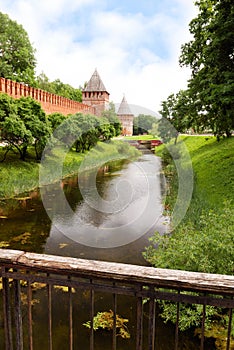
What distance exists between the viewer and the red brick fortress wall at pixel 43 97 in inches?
676

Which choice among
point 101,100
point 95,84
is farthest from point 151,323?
point 95,84

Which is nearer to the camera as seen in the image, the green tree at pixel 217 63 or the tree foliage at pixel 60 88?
the green tree at pixel 217 63

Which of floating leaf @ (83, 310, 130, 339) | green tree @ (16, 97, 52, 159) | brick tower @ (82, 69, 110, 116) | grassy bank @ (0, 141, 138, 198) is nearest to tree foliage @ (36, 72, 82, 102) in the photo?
brick tower @ (82, 69, 110, 116)

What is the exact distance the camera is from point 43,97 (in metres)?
21.8

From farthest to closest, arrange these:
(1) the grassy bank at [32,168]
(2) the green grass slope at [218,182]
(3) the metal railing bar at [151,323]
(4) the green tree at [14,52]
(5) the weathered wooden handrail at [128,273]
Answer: (4) the green tree at [14,52]
(1) the grassy bank at [32,168]
(2) the green grass slope at [218,182]
(3) the metal railing bar at [151,323]
(5) the weathered wooden handrail at [128,273]

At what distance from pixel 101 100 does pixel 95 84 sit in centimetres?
290

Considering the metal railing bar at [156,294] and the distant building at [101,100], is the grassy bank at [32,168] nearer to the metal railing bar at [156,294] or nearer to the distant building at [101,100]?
the metal railing bar at [156,294]

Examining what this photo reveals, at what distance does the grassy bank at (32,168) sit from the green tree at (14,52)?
982cm

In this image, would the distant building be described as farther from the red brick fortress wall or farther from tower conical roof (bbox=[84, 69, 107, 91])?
the red brick fortress wall

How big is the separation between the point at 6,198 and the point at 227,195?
874 centimetres

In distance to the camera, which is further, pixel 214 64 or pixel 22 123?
pixel 22 123

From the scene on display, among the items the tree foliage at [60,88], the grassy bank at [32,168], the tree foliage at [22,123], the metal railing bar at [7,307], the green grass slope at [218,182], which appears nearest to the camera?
the metal railing bar at [7,307]

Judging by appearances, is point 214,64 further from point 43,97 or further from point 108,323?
point 43,97

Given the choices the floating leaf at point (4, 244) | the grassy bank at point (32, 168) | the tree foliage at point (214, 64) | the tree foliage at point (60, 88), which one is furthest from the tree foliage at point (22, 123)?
the tree foliage at point (60, 88)
